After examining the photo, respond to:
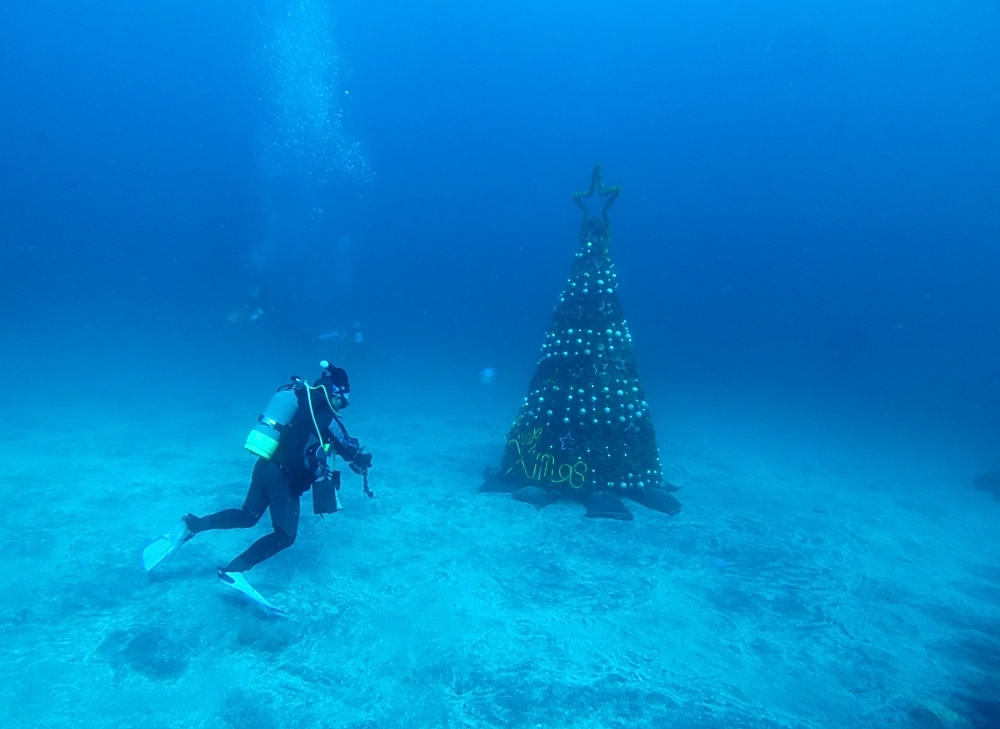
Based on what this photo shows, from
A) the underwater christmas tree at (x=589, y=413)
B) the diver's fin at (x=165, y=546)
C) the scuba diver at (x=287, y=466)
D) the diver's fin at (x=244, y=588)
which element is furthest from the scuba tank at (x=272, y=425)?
the underwater christmas tree at (x=589, y=413)

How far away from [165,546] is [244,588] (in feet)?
4.46

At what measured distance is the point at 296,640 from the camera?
15.3 ft

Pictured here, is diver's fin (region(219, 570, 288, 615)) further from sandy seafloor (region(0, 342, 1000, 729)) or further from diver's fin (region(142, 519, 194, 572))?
diver's fin (region(142, 519, 194, 572))

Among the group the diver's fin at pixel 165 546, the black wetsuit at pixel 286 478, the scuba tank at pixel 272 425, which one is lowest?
the diver's fin at pixel 165 546

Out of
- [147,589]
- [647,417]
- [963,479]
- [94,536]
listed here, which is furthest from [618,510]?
[963,479]

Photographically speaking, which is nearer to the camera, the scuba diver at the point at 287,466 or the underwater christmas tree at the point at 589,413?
the scuba diver at the point at 287,466

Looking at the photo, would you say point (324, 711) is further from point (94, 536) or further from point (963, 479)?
point (963, 479)

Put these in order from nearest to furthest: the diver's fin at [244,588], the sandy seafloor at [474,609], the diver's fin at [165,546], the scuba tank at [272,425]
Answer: the sandy seafloor at [474,609], the diver's fin at [244,588], the scuba tank at [272,425], the diver's fin at [165,546]

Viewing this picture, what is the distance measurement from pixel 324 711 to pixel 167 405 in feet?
47.2

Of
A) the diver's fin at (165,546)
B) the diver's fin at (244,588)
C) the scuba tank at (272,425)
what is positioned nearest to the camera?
the diver's fin at (244,588)

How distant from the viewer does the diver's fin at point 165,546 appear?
5387 mm

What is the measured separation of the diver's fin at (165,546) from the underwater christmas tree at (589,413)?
4.52m

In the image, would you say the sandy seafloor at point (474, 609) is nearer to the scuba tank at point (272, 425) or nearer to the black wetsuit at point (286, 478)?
the black wetsuit at point (286, 478)

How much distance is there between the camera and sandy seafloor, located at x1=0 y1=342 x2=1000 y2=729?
13.4ft
